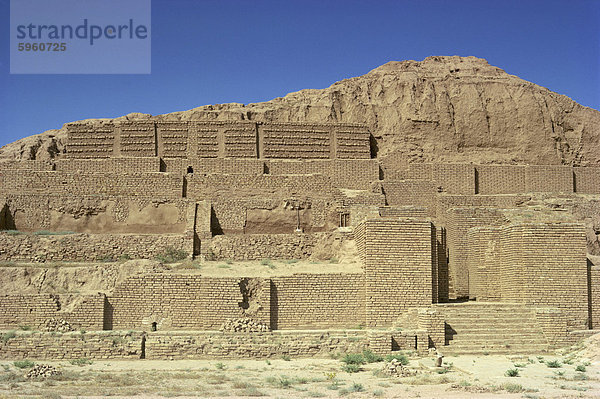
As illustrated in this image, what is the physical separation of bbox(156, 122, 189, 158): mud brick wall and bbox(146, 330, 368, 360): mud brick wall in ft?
37.9

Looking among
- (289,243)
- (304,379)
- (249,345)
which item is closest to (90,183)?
(289,243)

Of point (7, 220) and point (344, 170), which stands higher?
point (344, 170)

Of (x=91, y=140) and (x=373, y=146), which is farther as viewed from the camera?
(x=373, y=146)

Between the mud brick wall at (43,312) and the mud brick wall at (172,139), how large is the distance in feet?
33.8

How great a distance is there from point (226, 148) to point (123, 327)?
35.2 ft

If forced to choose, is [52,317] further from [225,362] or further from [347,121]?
[347,121]

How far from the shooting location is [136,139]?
86.0ft

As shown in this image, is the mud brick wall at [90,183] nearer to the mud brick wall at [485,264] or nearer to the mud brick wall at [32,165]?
the mud brick wall at [32,165]

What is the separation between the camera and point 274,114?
29688mm

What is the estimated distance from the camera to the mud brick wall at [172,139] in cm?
2622

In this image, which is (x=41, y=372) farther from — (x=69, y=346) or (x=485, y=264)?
(x=485, y=264)

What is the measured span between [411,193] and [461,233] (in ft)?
9.97

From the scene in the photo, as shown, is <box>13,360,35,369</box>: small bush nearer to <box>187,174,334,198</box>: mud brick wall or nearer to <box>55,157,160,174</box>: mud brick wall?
<box>187,174,334,198</box>: mud brick wall

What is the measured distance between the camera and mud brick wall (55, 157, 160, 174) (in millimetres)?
24500
